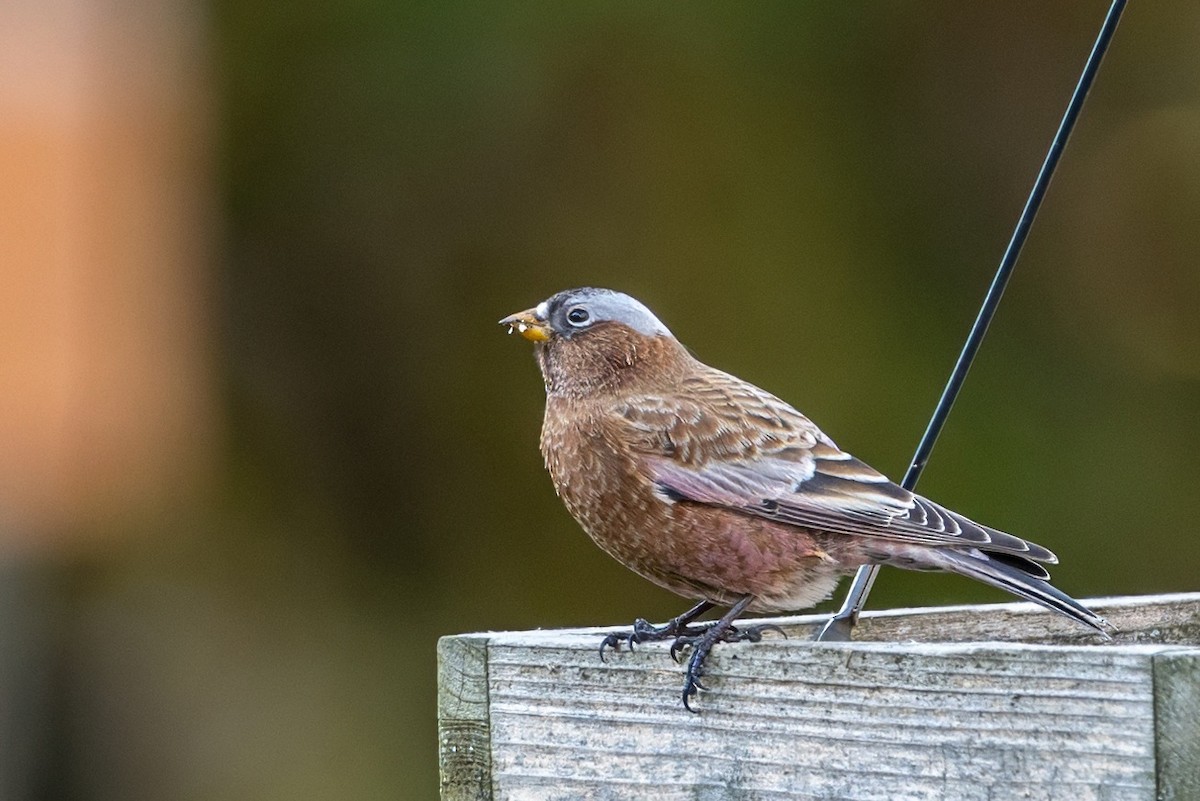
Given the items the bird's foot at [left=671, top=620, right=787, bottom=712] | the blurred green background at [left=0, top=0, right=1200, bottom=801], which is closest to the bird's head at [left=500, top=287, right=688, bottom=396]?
the bird's foot at [left=671, top=620, right=787, bottom=712]

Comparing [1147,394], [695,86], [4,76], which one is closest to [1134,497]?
[1147,394]

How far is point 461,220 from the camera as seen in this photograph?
20.9 feet

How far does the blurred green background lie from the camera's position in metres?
6.15

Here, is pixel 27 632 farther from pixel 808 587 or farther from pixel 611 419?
pixel 808 587

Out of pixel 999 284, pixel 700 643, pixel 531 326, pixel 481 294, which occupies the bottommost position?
pixel 700 643

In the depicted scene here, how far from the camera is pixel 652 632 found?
3074 millimetres

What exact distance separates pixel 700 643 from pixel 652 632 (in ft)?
0.85

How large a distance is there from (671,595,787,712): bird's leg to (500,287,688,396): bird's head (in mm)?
783

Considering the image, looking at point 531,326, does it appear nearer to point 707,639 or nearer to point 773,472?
point 773,472

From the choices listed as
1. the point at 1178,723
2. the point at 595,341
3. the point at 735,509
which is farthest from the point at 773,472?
the point at 1178,723

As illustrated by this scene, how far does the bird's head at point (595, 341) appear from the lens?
12.8ft

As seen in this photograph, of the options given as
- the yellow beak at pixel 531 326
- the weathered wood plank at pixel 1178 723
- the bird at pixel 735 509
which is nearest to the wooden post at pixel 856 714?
the weathered wood plank at pixel 1178 723

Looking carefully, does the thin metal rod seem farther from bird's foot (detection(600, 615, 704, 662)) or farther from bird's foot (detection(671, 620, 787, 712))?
bird's foot (detection(600, 615, 704, 662))

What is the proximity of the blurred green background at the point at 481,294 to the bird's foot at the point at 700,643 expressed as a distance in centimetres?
296
